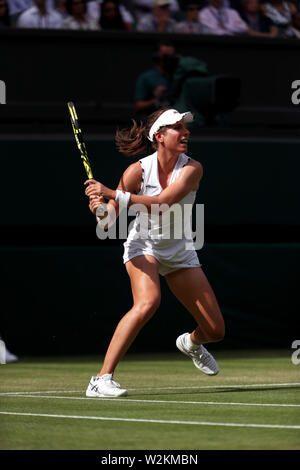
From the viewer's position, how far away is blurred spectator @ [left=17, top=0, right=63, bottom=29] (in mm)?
13414

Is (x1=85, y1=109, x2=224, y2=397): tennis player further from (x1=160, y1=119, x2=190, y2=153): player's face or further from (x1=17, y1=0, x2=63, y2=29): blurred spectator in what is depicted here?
(x1=17, y1=0, x2=63, y2=29): blurred spectator

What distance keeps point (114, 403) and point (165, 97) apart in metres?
5.74

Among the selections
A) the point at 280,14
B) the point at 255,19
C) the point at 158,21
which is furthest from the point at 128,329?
the point at 280,14

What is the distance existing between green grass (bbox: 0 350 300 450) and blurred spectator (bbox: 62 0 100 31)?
4518 mm

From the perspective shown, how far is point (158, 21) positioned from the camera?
1424cm

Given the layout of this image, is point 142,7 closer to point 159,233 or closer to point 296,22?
point 296,22

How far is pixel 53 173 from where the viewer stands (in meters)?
11.6

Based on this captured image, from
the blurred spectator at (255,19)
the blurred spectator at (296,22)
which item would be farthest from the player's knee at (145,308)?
the blurred spectator at (296,22)

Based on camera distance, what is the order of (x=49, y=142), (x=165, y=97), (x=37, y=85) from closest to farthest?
(x=49, y=142) < (x=165, y=97) < (x=37, y=85)

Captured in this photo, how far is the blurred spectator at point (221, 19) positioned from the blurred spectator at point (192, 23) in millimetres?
120

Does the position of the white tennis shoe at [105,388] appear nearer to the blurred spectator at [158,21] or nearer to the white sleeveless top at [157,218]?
the white sleeveless top at [157,218]

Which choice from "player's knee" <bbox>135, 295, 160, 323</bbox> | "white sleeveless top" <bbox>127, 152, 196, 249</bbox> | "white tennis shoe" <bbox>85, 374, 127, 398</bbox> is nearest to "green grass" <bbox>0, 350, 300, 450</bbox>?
"white tennis shoe" <bbox>85, 374, 127, 398</bbox>

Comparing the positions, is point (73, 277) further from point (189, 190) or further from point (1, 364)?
point (189, 190)
